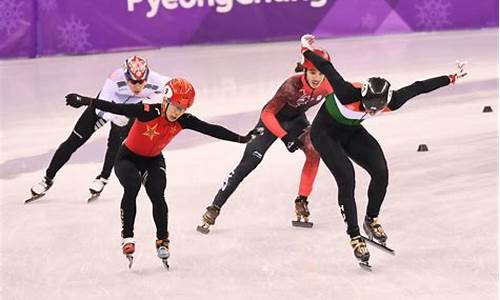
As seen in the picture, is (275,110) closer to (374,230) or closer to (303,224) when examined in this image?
(303,224)

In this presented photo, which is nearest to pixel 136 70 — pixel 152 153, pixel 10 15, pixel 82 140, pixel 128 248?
pixel 152 153

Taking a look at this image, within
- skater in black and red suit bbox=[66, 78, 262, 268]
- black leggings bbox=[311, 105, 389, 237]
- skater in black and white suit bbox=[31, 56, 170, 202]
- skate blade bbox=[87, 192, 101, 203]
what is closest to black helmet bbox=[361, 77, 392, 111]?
black leggings bbox=[311, 105, 389, 237]

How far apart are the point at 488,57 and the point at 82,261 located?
1012cm

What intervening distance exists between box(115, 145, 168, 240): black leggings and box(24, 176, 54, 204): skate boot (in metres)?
2.04

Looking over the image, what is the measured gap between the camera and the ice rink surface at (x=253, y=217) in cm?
577

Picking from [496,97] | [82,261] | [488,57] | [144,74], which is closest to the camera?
[82,261]

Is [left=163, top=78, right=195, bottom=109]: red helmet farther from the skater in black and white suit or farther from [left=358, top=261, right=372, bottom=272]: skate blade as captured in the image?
[left=358, top=261, right=372, bottom=272]: skate blade

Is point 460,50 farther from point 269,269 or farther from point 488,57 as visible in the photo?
point 269,269

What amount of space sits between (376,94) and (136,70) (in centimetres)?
176

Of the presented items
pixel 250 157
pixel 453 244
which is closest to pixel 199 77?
pixel 250 157

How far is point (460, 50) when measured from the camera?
15.7 m

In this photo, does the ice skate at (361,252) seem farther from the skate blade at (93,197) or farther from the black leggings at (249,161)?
the skate blade at (93,197)

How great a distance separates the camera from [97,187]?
26.2 ft

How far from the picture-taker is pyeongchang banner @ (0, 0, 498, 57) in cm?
1614
